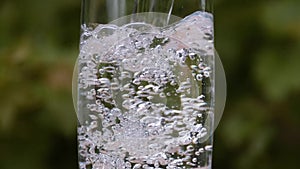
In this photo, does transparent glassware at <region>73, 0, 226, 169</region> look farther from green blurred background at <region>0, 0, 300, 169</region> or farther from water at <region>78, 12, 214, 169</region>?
green blurred background at <region>0, 0, 300, 169</region>

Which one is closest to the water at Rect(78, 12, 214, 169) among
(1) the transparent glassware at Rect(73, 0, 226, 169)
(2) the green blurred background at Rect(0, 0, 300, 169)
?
(1) the transparent glassware at Rect(73, 0, 226, 169)
